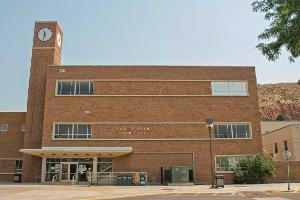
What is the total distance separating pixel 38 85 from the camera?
41.1 m

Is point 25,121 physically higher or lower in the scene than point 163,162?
higher

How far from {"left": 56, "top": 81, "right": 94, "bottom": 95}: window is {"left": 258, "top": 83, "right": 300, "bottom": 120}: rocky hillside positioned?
85.7 metres

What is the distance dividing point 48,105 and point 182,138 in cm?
1370

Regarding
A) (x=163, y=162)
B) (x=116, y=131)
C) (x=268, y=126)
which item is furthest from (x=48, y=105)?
(x=268, y=126)

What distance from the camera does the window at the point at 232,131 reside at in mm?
39094

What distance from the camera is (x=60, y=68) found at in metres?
40.2

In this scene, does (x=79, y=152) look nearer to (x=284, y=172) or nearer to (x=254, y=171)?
(x=254, y=171)

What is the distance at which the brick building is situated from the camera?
38.1 m

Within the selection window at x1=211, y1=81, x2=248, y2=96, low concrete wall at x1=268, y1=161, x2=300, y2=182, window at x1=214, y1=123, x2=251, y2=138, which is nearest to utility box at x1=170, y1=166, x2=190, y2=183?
window at x1=214, y1=123, x2=251, y2=138

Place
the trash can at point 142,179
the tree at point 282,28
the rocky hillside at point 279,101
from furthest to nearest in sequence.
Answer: the rocky hillside at point 279,101
the trash can at point 142,179
the tree at point 282,28

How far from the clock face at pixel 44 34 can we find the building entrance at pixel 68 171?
1375cm

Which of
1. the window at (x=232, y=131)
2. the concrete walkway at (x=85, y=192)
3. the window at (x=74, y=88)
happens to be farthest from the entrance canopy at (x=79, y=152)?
the window at (x=232, y=131)

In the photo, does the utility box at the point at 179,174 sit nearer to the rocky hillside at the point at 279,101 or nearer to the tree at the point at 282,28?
the tree at the point at 282,28

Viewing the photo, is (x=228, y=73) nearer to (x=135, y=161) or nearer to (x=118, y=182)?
(x=135, y=161)
